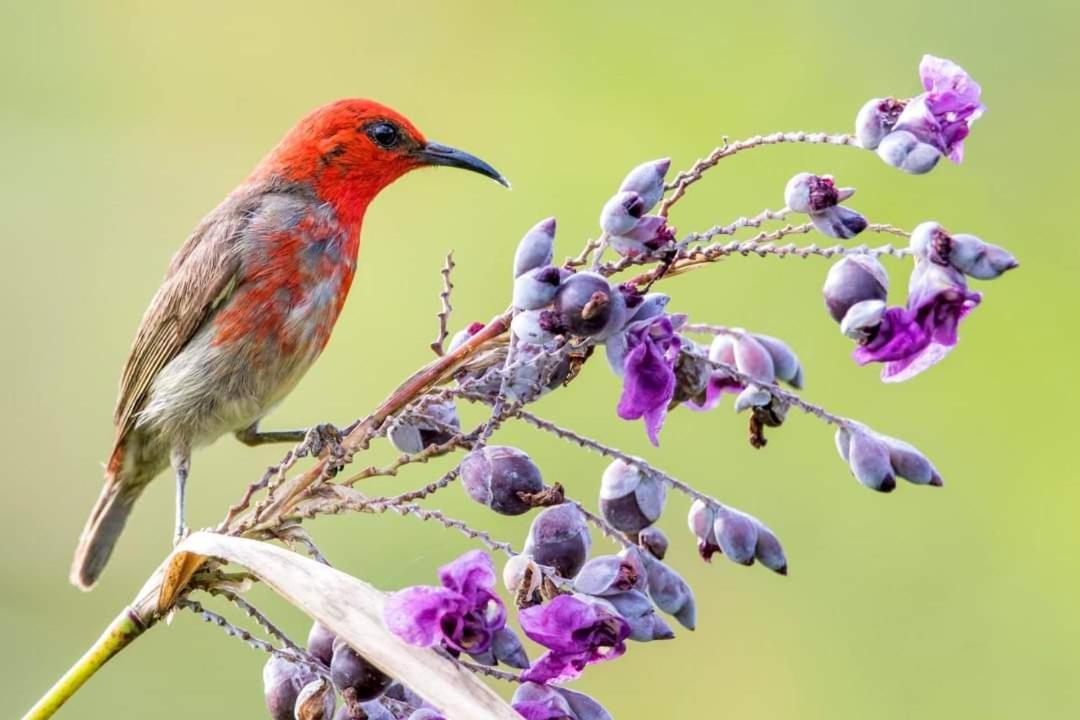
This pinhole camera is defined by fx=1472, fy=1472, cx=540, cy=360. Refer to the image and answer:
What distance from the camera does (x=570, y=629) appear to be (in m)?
1.57

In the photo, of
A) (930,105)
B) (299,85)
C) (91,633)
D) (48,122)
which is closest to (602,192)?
(299,85)

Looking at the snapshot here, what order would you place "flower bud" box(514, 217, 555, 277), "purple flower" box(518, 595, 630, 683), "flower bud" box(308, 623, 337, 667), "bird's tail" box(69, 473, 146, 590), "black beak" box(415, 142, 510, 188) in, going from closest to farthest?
"purple flower" box(518, 595, 630, 683)
"flower bud" box(514, 217, 555, 277)
"flower bud" box(308, 623, 337, 667)
"bird's tail" box(69, 473, 146, 590)
"black beak" box(415, 142, 510, 188)

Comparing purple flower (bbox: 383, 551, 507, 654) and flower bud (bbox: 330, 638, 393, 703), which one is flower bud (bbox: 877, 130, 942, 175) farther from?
flower bud (bbox: 330, 638, 393, 703)

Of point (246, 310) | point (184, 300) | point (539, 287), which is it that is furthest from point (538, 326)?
point (184, 300)

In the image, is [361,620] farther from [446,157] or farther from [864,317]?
[446,157]

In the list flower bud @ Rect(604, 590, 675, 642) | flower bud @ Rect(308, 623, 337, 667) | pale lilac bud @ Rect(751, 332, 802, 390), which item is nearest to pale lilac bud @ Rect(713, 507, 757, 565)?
flower bud @ Rect(604, 590, 675, 642)

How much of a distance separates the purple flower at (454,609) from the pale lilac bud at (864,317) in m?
0.48

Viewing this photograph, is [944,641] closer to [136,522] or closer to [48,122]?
[136,522]

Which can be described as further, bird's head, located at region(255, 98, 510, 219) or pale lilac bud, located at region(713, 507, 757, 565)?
bird's head, located at region(255, 98, 510, 219)

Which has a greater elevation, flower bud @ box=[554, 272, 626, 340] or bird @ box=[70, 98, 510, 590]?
flower bud @ box=[554, 272, 626, 340]

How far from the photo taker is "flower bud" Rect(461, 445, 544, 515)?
171cm

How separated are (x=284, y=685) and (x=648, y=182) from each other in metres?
0.76

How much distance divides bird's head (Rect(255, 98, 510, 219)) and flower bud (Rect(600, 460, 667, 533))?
7.43 ft

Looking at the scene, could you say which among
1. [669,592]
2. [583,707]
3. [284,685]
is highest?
[669,592]
